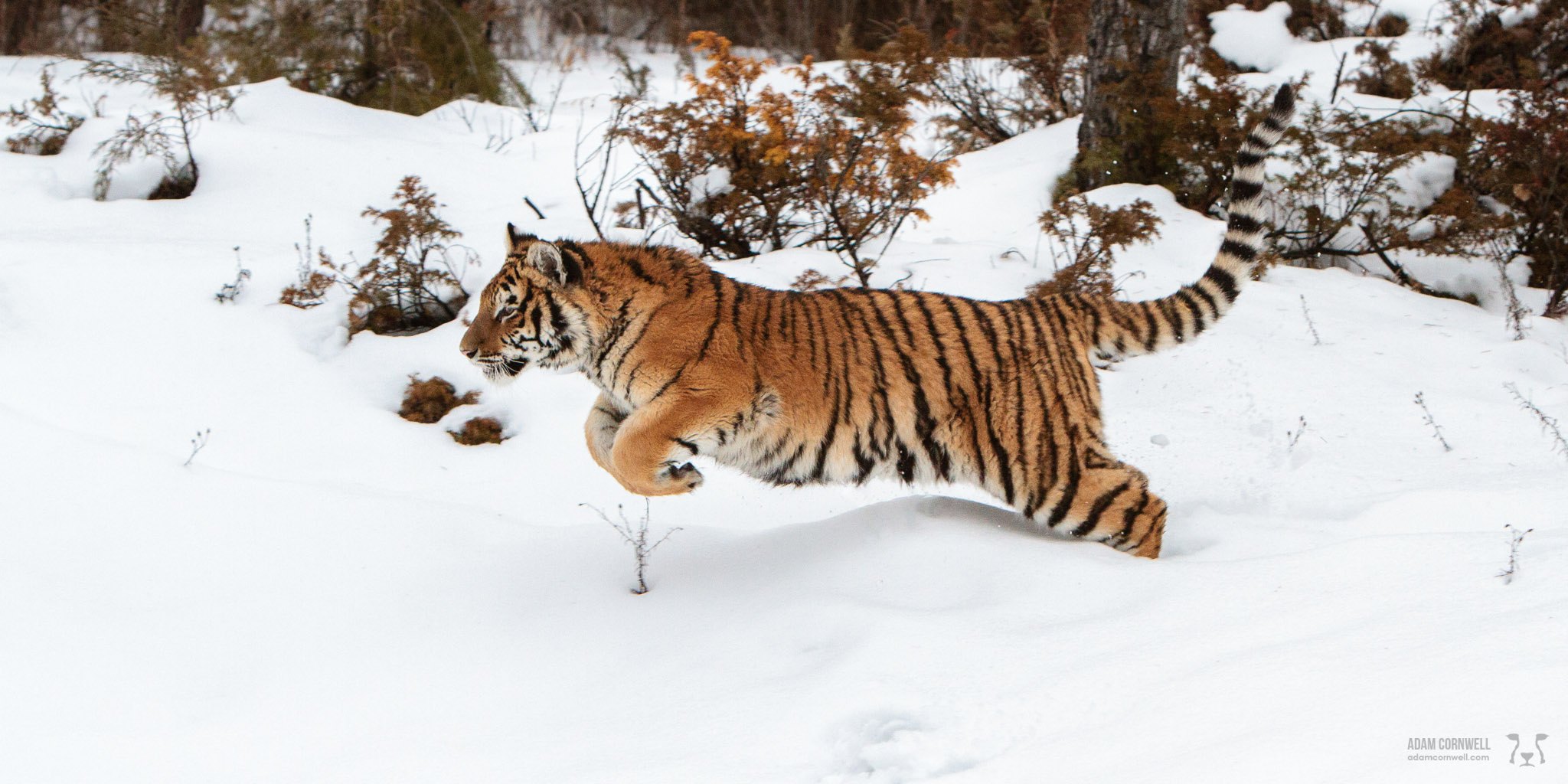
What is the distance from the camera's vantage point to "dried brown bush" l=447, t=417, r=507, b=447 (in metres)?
5.60

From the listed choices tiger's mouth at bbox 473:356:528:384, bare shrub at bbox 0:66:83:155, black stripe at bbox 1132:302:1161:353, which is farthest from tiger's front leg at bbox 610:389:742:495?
bare shrub at bbox 0:66:83:155

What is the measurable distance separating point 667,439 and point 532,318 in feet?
2.46

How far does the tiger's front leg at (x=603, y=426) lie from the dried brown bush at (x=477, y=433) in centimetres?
142

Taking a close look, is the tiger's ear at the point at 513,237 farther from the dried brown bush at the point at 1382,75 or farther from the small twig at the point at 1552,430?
the dried brown bush at the point at 1382,75

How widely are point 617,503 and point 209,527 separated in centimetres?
167

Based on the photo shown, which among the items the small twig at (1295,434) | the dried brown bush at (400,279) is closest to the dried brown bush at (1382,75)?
the small twig at (1295,434)

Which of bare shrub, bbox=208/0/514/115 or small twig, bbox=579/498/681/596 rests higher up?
bare shrub, bbox=208/0/514/115

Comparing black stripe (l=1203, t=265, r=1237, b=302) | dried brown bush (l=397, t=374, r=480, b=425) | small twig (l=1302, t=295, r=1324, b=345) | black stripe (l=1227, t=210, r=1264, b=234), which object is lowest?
dried brown bush (l=397, t=374, r=480, b=425)

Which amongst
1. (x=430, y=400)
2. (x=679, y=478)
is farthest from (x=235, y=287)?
(x=679, y=478)

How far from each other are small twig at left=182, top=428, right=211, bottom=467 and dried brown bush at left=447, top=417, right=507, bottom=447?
1081 millimetres

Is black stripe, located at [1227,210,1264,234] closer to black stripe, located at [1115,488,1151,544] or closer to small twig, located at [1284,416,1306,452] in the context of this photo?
black stripe, located at [1115,488,1151,544]

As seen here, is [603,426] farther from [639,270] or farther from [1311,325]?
[1311,325]

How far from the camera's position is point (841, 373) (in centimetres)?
416

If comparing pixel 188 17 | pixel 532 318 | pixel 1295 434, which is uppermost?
pixel 188 17
